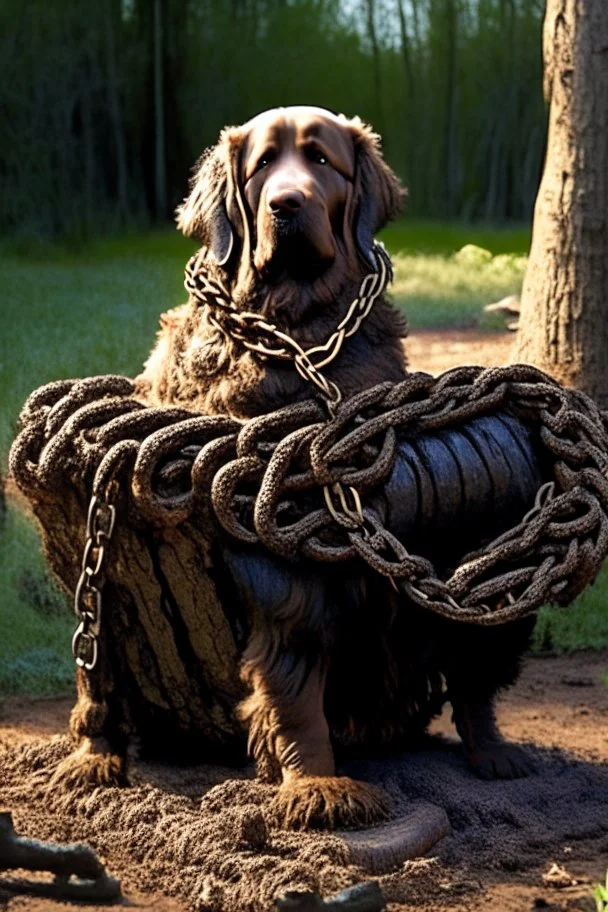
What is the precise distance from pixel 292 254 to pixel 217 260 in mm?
240

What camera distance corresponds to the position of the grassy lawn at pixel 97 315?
6.38m

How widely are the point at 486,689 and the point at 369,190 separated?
4.48 feet

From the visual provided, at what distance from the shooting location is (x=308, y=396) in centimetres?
410

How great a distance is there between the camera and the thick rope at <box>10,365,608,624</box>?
12.7ft

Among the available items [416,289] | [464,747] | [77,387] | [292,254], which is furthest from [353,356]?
[416,289]

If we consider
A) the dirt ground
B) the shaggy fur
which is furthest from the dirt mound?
the shaggy fur

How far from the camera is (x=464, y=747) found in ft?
14.6

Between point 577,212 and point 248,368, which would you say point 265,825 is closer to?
point 248,368

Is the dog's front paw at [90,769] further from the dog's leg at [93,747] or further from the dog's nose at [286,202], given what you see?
the dog's nose at [286,202]

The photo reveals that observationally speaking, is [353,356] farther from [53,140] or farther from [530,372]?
[53,140]

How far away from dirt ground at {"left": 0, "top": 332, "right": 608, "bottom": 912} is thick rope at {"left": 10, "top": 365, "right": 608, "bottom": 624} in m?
0.60

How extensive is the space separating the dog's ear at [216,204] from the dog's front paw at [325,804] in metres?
1.34

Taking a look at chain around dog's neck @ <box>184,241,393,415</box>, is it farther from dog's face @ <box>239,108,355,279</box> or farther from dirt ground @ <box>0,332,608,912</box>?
dirt ground @ <box>0,332,608,912</box>

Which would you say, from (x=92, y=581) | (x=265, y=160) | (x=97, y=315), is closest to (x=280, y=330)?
(x=265, y=160)
